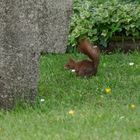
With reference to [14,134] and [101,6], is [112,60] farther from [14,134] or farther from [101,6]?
[14,134]

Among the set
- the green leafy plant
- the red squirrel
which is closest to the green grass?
the red squirrel

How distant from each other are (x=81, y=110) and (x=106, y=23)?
384cm

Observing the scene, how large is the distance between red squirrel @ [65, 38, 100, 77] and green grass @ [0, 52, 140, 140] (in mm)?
91

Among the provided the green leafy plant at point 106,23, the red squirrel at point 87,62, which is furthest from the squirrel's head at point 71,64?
the green leafy plant at point 106,23

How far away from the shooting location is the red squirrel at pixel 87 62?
8.22m

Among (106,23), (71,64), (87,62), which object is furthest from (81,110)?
(106,23)

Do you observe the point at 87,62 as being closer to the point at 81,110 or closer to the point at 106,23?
the point at 81,110

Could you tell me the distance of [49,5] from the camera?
1066 cm

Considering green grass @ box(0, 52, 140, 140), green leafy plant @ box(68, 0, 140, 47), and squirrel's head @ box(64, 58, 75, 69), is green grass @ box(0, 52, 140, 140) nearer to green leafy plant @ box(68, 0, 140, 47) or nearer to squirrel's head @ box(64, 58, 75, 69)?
squirrel's head @ box(64, 58, 75, 69)

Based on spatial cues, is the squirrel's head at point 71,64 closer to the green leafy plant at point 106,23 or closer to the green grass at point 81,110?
the green grass at point 81,110

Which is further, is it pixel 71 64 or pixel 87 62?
pixel 71 64

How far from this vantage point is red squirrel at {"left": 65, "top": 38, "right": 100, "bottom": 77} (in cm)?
822

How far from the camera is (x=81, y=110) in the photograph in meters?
6.65

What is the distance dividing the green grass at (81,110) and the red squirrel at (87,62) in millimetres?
91
